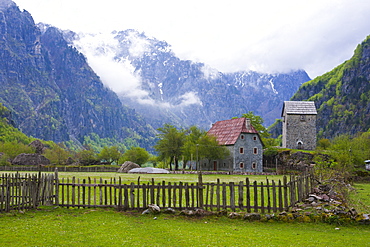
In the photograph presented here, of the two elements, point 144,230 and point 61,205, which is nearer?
point 144,230

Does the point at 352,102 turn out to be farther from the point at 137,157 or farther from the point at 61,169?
the point at 61,169

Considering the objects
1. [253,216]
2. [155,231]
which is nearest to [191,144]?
[253,216]

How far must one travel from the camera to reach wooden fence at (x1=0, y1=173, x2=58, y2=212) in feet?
53.8

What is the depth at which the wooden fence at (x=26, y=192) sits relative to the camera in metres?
16.4

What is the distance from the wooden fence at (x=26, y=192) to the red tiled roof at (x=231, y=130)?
65830mm

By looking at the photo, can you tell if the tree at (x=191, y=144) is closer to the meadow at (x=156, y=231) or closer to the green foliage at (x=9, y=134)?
the meadow at (x=156, y=231)

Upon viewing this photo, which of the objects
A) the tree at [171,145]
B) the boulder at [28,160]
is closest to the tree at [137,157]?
the tree at [171,145]

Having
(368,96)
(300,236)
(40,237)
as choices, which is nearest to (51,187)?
(40,237)

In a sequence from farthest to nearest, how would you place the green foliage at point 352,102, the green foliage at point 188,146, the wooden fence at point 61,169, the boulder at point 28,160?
the green foliage at point 352,102, the boulder at point 28,160, the wooden fence at point 61,169, the green foliage at point 188,146

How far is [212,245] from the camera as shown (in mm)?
11320

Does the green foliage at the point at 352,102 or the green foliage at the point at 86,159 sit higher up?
the green foliage at the point at 352,102

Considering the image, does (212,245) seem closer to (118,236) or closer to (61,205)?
(118,236)

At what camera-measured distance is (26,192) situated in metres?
17.4

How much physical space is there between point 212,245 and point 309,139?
297ft
